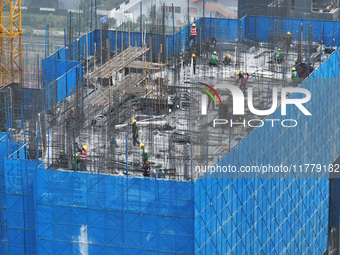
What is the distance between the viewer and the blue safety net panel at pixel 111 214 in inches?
2288

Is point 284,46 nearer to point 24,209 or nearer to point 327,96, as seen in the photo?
point 327,96

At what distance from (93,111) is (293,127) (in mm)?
10916

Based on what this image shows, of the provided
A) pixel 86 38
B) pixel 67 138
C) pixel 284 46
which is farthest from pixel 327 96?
pixel 67 138

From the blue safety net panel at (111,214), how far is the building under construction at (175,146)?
5 centimetres

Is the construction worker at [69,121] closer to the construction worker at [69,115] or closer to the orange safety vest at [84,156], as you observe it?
the construction worker at [69,115]

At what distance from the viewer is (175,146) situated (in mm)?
63906

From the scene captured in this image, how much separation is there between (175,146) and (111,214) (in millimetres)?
6226

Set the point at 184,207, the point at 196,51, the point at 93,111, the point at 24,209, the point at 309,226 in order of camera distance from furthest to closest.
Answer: the point at 196,51
the point at 309,226
the point at 93,111
the point at 24,209
the point at 184,207

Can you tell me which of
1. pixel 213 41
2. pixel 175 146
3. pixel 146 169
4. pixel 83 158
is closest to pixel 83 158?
pixel 83 158

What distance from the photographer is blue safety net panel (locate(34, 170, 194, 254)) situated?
5812cm

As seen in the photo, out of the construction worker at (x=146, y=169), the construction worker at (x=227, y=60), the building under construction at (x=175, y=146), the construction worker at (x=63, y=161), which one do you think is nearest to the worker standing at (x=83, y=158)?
the building under construction at (x=175, y=146)

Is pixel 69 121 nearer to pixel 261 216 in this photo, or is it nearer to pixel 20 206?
pixel 20 206

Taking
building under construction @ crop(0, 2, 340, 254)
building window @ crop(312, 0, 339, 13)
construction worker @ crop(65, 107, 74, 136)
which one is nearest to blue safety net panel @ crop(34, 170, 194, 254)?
building under construction @ crop(0, 2, 340, 254)

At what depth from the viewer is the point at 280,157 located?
69312 millimetres
